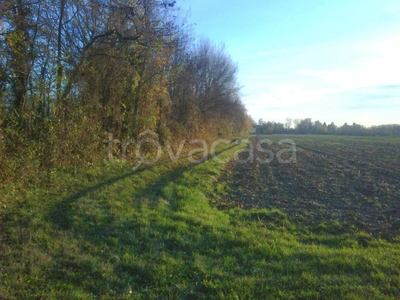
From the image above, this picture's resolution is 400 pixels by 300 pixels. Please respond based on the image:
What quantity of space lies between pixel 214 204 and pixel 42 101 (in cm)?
668

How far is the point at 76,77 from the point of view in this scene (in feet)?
39.4

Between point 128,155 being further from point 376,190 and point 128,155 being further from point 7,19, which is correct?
point 376,190

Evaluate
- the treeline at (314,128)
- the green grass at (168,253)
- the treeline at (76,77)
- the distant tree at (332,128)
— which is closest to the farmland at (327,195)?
the green grass at (168,253)

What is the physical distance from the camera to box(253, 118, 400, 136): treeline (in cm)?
8663

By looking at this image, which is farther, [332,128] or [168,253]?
[332,128]

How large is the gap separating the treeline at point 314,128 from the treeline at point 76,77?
82977mm

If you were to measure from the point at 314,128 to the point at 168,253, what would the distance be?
116843 mm

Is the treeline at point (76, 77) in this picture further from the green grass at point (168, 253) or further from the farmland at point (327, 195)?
the farmland at point (327, 195)

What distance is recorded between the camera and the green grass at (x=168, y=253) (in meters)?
4.34

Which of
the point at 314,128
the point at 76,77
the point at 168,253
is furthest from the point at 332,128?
the point at 168,253

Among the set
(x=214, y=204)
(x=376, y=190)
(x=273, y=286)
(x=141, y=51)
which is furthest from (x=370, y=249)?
(x=141, y=51)

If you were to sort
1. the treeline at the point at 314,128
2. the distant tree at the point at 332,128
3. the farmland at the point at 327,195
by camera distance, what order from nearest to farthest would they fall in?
the farmland at the point at 327,195 → the treeline at the point at 314,128 → the distant tree at the point at 332,128

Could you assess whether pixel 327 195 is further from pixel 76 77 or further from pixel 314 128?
pixel 314 128

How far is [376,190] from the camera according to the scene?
11.9 meters
